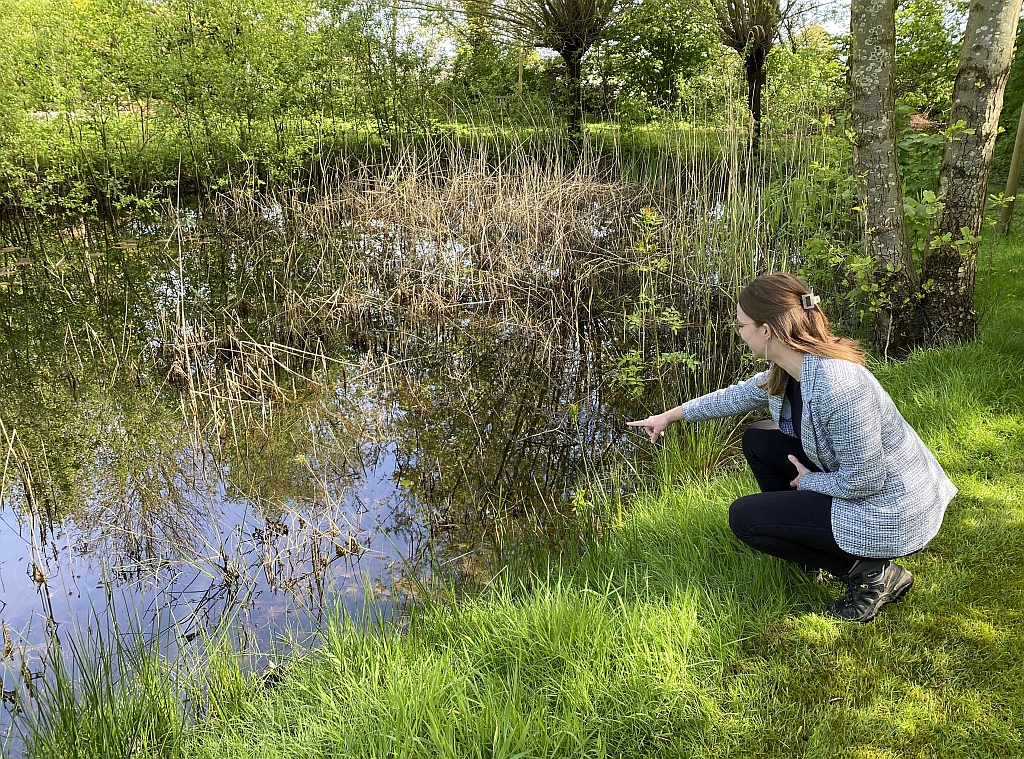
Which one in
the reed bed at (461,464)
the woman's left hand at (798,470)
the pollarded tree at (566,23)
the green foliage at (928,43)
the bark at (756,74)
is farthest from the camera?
the pollarded tree at (566,23)

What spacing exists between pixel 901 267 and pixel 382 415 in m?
3.20

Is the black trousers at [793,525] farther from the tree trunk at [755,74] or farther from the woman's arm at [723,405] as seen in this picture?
the tree trunk at [755,74]

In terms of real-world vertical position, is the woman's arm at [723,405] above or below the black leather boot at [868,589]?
above

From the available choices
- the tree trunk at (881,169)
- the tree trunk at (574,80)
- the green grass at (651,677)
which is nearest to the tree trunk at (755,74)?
the tree trunk at (574,80)

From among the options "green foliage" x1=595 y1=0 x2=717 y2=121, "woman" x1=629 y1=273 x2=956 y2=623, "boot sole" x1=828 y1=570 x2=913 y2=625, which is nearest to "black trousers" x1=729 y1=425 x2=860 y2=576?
"woman" x1=629 y1=273 x2=956 y2=623

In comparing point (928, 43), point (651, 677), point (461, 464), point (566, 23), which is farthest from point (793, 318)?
point (566, 23)

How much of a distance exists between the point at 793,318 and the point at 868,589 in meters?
0.90

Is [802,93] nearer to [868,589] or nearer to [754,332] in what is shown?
[754,332]

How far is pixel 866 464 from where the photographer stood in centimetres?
208

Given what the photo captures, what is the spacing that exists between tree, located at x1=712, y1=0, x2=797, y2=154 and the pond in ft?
17.8

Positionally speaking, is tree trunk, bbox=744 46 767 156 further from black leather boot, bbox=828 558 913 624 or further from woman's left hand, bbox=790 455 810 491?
black leather boot, bbox=828 558 913 624

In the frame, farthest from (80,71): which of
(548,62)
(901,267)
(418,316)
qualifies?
(901,267)

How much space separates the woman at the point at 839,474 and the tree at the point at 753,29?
897 cm

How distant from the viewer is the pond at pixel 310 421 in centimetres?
310
